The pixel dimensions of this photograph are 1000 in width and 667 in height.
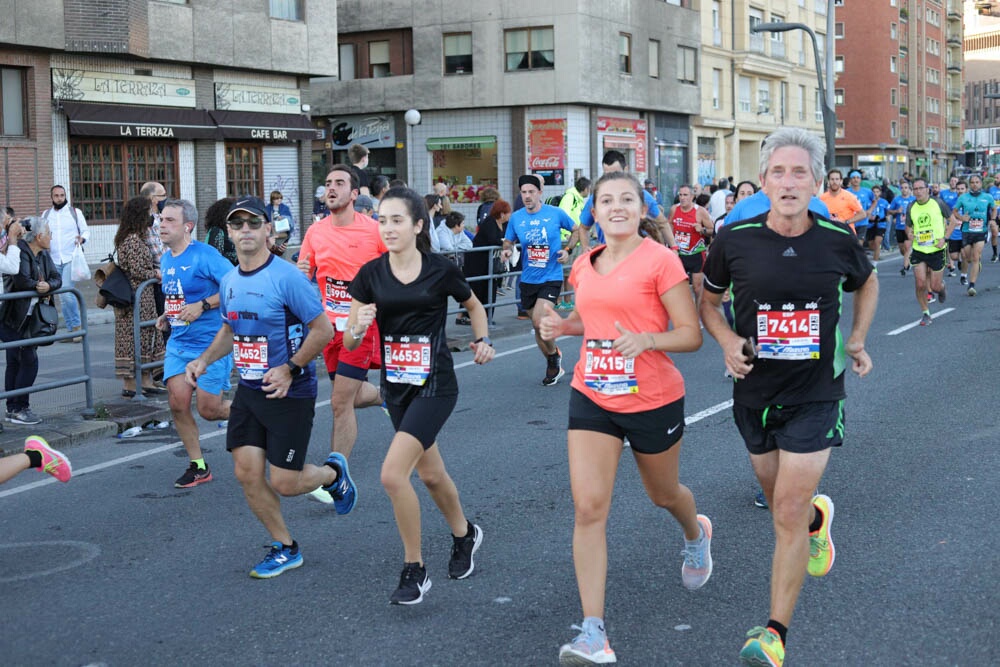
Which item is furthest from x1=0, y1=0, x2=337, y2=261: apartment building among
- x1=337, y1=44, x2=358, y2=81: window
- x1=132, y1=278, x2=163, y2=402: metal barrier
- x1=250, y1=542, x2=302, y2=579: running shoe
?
x1=250, y1=542, x2=302, y2=579: running shoe

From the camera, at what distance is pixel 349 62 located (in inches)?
1724

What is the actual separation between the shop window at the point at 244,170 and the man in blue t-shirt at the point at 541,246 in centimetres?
1804

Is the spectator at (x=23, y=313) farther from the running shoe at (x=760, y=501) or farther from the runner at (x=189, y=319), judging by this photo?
the running shoe at (x=760, y=501)

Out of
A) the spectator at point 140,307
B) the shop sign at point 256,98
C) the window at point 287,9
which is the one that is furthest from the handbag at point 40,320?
the window at point 287,9

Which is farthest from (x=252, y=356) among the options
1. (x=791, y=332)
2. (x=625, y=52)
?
(x=625, y=52)

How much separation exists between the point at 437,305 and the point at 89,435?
5.02m

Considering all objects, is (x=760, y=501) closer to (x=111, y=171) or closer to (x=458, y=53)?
(x=111, y=171)

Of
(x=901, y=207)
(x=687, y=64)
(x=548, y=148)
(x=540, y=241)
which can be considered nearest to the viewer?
(x=540, y=241)

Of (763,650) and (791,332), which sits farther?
(791,332)

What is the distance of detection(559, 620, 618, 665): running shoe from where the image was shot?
4.27 meters

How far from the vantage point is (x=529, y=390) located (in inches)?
451

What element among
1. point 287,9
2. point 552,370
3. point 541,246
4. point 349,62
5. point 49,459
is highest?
point 349,62

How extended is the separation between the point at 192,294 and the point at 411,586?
10.5 ft

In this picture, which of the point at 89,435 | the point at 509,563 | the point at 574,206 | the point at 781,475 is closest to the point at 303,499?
the point at 509,563
